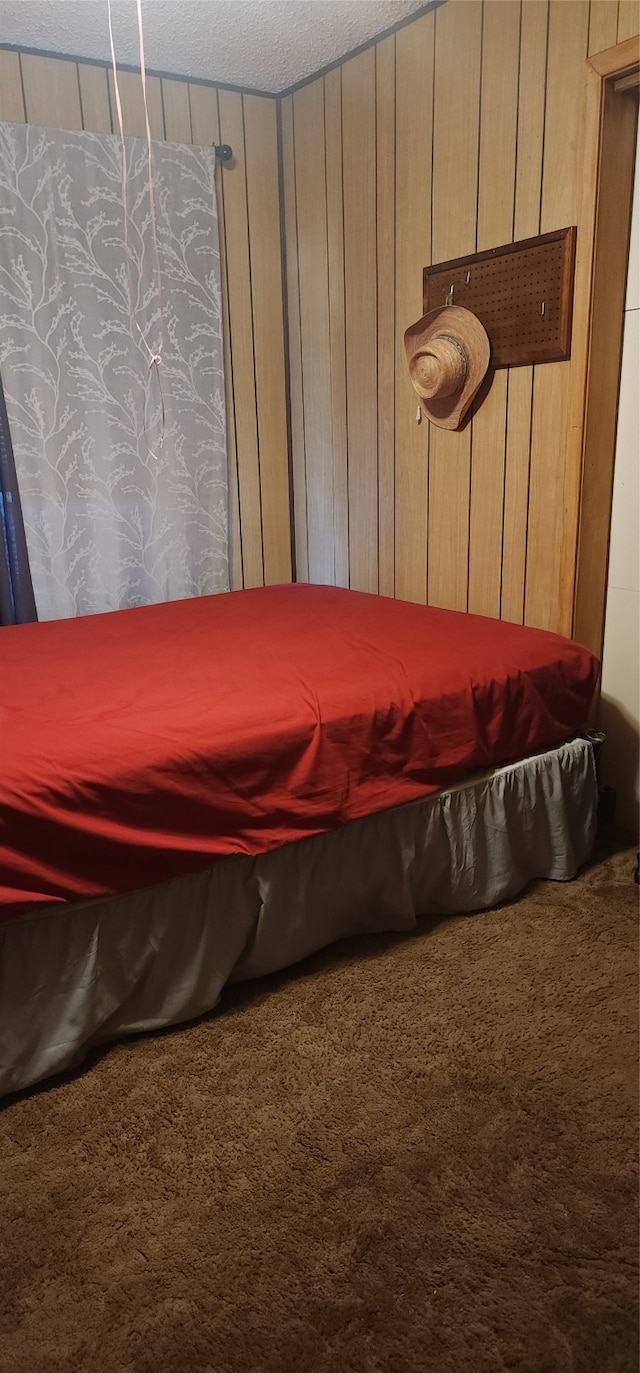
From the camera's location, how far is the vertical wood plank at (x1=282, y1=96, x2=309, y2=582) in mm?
3297

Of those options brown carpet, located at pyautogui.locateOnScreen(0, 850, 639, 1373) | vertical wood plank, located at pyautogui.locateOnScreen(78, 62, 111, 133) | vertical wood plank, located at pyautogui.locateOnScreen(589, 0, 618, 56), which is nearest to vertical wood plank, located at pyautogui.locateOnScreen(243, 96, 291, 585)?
vertical wood plank, located at pyautogui.locateOnScreen(78, 62, 111, 133)

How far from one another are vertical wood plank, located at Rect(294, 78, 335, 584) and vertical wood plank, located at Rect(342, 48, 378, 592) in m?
0.15

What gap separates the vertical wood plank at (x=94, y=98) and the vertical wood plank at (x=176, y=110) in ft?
0.74

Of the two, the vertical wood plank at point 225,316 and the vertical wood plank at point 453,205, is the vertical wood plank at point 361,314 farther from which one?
the vertical wood plank at point 225,316

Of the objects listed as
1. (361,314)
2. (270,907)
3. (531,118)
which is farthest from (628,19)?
(270,907)

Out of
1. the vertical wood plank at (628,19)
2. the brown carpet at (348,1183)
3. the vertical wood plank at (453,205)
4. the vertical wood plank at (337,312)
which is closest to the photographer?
the brown carpet at (348,1183)

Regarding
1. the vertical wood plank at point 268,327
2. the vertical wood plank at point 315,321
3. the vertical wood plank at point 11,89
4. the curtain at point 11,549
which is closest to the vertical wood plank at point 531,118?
the vertical wood plank at point 315,321

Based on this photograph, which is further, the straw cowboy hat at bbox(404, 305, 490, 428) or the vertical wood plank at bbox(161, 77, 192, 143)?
the vertical wood plank at bbox(161, 77, 192, 143)

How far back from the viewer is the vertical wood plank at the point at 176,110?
309 centimetres

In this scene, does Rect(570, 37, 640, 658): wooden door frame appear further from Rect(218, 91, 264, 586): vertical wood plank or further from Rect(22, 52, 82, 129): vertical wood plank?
Rect(22, 52, 82, 129): vertical wood plank

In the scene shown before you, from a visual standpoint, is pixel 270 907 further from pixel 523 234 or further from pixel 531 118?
pixel 531 118

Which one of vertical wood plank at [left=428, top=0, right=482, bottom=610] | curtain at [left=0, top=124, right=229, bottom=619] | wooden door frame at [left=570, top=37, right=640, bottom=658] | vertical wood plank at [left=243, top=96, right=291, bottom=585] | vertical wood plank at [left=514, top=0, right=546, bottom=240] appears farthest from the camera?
vertical wood plank at [left=243, top=96, right=291, bottom=585]

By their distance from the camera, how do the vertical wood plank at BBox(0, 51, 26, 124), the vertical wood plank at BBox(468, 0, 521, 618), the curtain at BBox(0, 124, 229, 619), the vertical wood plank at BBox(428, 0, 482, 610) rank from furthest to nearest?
1. the curtain at BBox(0, 124, 229, 619)
2. the vertical wood plank at BBox(0, 51, 26, 124)
3. the vertical wood plank at BBox(428, 0, 482, 610)
4. the vertical wood plank at BBox(468, 0, 521, 618)

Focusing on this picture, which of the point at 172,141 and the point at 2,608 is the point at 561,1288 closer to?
the point at 2,608
